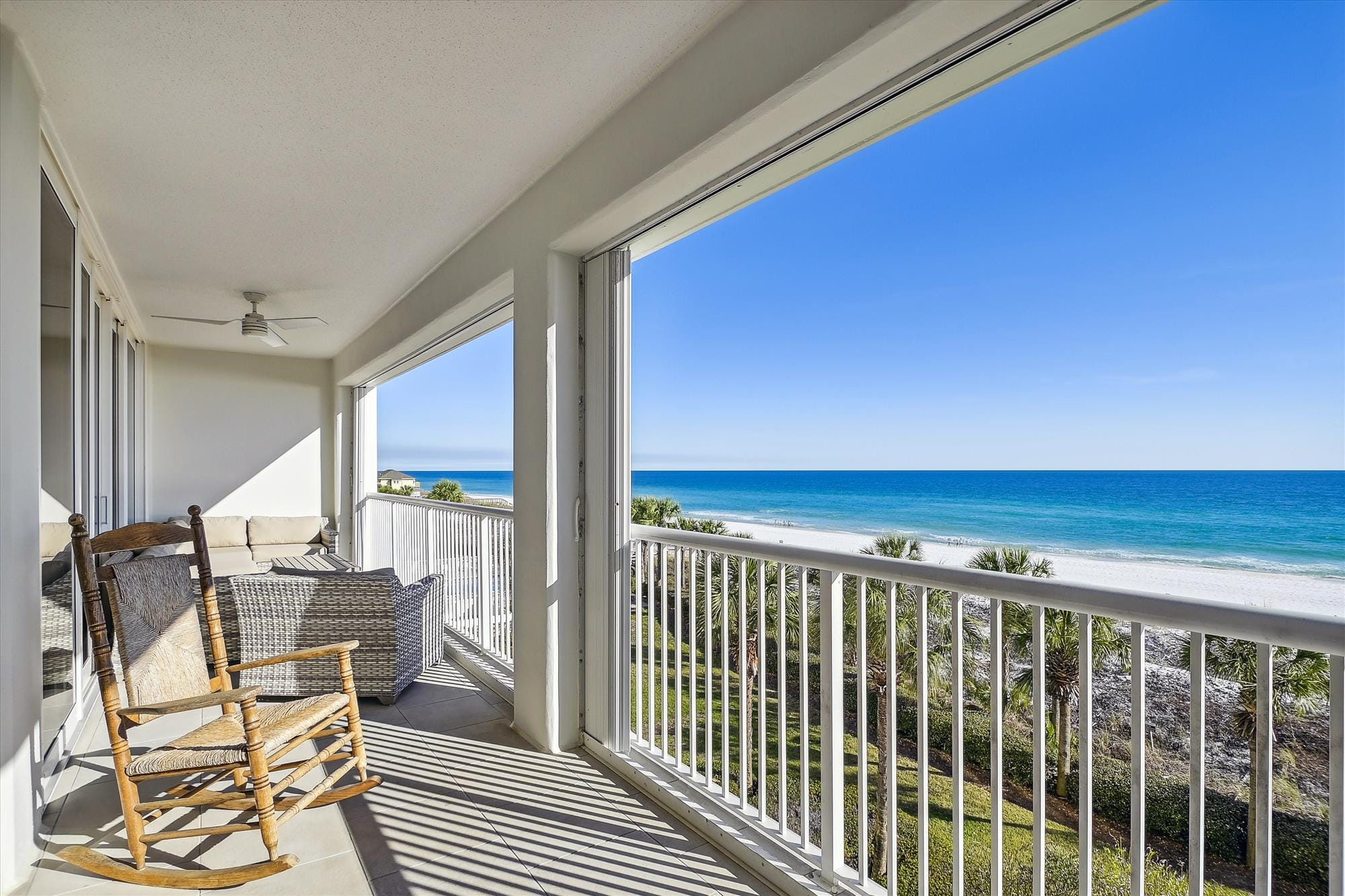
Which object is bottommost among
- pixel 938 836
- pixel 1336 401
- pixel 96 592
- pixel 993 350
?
pixel 938 836

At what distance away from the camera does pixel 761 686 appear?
2.15 m

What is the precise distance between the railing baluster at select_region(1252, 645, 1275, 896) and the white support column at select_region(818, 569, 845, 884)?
94 cm

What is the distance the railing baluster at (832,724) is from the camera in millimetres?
1896

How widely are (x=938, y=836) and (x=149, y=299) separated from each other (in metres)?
6.57

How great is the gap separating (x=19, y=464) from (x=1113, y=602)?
2.81m

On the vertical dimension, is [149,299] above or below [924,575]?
above

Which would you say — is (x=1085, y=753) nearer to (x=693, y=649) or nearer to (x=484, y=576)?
(x=693, y=649)

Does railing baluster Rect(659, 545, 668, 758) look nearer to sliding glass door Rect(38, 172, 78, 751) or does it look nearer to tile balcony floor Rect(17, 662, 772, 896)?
tile balcony floor Rect(17, 662, 772, 896)

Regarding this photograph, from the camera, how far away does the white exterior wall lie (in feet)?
6.03

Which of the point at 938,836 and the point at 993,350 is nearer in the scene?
the point at 938,836

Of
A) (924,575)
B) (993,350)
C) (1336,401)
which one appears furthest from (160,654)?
(993,350)

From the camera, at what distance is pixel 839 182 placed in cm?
1712

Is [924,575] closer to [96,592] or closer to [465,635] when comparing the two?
[96,592]

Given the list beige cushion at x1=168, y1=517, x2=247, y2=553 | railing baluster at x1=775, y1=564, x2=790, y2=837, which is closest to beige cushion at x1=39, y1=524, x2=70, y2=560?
railing baluster at x1=775, y1=564, x2=790, y2=837
